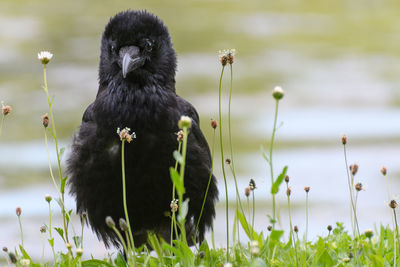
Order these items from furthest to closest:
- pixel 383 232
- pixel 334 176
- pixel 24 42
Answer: pixel 24 42, pixel 334 176, pixel 383 232

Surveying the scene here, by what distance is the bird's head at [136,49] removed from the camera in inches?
188

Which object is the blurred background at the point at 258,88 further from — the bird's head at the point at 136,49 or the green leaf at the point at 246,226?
the green leaf at the point at 246,226

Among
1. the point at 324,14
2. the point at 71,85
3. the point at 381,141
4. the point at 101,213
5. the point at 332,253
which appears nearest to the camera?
the point at 332,253

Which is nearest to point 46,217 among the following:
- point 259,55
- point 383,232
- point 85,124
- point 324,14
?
point 85,124

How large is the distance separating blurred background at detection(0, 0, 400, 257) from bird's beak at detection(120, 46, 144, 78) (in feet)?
2.48

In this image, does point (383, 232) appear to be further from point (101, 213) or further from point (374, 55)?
point (374, 55)

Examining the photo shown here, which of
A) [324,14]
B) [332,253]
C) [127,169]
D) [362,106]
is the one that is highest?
[324,14]

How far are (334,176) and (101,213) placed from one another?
3.49m

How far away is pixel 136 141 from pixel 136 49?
556 mm

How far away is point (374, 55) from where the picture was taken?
11875 millimetres

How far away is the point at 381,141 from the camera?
27.3 ft

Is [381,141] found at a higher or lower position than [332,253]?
higher

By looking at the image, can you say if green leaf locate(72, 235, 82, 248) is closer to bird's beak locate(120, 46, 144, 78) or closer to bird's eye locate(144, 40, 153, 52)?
bird's beak locate(120, 46, 144, 78)

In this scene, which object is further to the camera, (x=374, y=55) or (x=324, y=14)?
(x=324, y=14)
